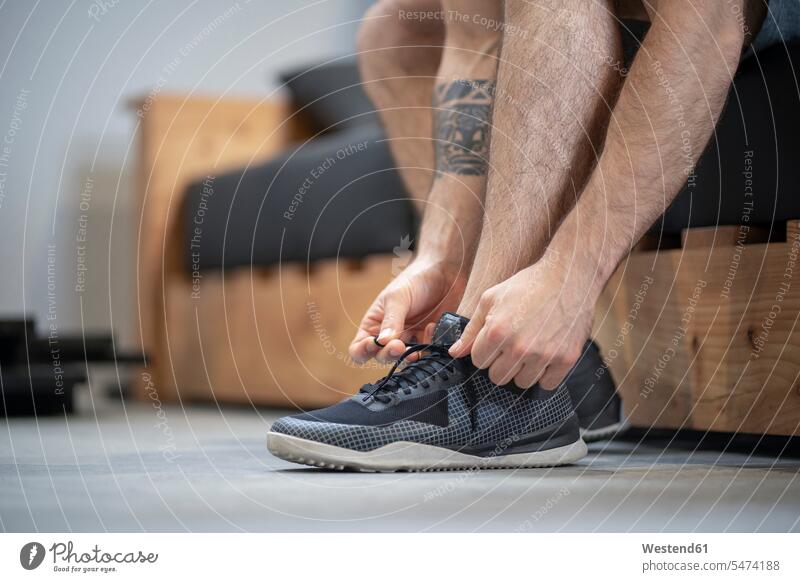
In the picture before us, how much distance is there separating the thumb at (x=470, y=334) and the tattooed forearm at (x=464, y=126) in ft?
0.52

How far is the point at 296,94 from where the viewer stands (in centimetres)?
A: 139

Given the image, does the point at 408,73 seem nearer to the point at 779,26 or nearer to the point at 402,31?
the point at 402,31

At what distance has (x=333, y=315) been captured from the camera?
38.3 inches

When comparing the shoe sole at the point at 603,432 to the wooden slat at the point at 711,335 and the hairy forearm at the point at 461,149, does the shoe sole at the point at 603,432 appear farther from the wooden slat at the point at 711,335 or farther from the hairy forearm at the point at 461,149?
the hairy forearm at the point at 461,149

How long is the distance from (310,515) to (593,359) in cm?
32

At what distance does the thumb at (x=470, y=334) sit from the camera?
55cm

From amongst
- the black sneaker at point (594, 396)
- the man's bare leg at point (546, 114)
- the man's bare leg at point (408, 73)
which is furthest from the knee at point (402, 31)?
the black sneaker at point (594, 396)

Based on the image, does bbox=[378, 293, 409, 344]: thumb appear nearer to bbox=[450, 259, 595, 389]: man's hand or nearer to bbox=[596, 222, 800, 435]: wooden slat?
bbox=[450, 259, 595, 389]: man's hand

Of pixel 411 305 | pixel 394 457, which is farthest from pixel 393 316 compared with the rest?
pixel 394 457

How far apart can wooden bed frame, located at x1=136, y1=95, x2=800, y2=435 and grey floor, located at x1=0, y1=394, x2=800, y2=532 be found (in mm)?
68

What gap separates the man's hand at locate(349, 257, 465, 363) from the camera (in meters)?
0.65

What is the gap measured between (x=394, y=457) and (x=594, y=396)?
212 millimetres
